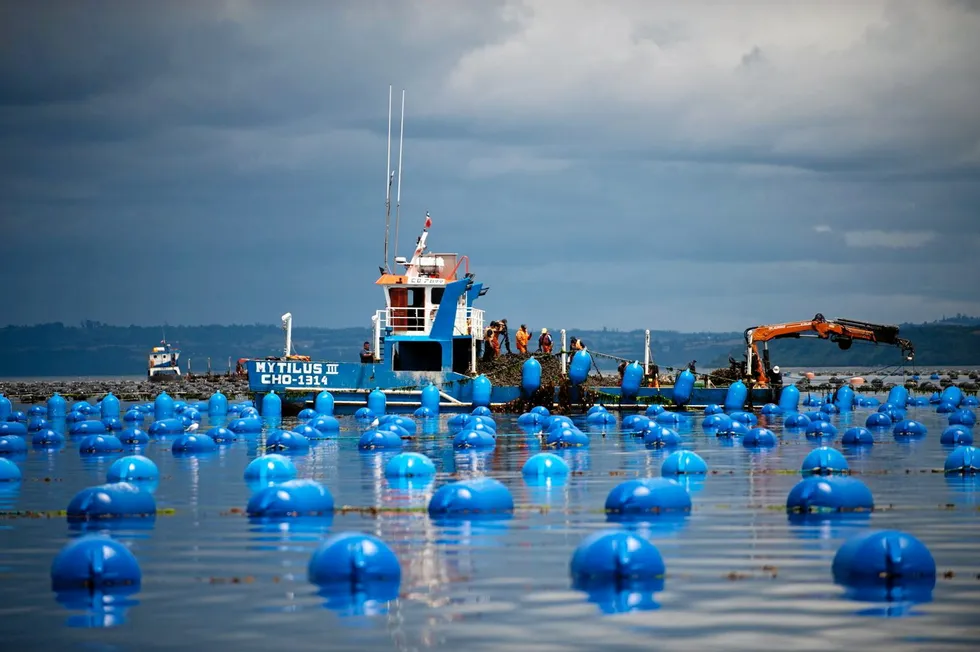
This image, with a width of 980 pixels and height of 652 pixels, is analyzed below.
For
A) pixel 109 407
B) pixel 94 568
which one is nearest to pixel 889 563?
pixel 94 568

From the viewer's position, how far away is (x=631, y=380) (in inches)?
1930

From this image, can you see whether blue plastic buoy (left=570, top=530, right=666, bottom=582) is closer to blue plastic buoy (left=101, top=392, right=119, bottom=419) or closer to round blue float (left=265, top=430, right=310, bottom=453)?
round blue float (left=265, top=430, right=310, bottom=453)

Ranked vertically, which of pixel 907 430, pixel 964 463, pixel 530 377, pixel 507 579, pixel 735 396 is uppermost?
pixel 530 377

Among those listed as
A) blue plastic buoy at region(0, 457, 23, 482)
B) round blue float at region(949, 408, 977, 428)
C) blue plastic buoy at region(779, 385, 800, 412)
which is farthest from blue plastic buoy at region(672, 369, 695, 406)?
blue plastic buoy at region(0, 457, 23, 482)

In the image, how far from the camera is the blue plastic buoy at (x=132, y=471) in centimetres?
2567

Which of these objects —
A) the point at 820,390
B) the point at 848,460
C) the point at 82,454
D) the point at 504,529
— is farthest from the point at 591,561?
the point at 820,390

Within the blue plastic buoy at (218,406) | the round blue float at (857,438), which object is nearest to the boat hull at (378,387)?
the blue plastic buoy at (218,406)

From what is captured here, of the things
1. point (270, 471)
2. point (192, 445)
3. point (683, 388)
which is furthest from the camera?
point (683, 388)

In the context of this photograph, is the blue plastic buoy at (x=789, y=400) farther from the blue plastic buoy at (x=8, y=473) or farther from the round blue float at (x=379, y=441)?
the blue plastic buoy at (x=8, y=473)

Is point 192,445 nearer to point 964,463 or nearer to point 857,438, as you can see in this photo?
point 857,438

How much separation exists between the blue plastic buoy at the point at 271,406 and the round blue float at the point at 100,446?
41.6 ft

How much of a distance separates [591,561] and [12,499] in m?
13.6

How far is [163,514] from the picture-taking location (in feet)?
Answer: 66.6

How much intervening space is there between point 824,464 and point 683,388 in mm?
22950
